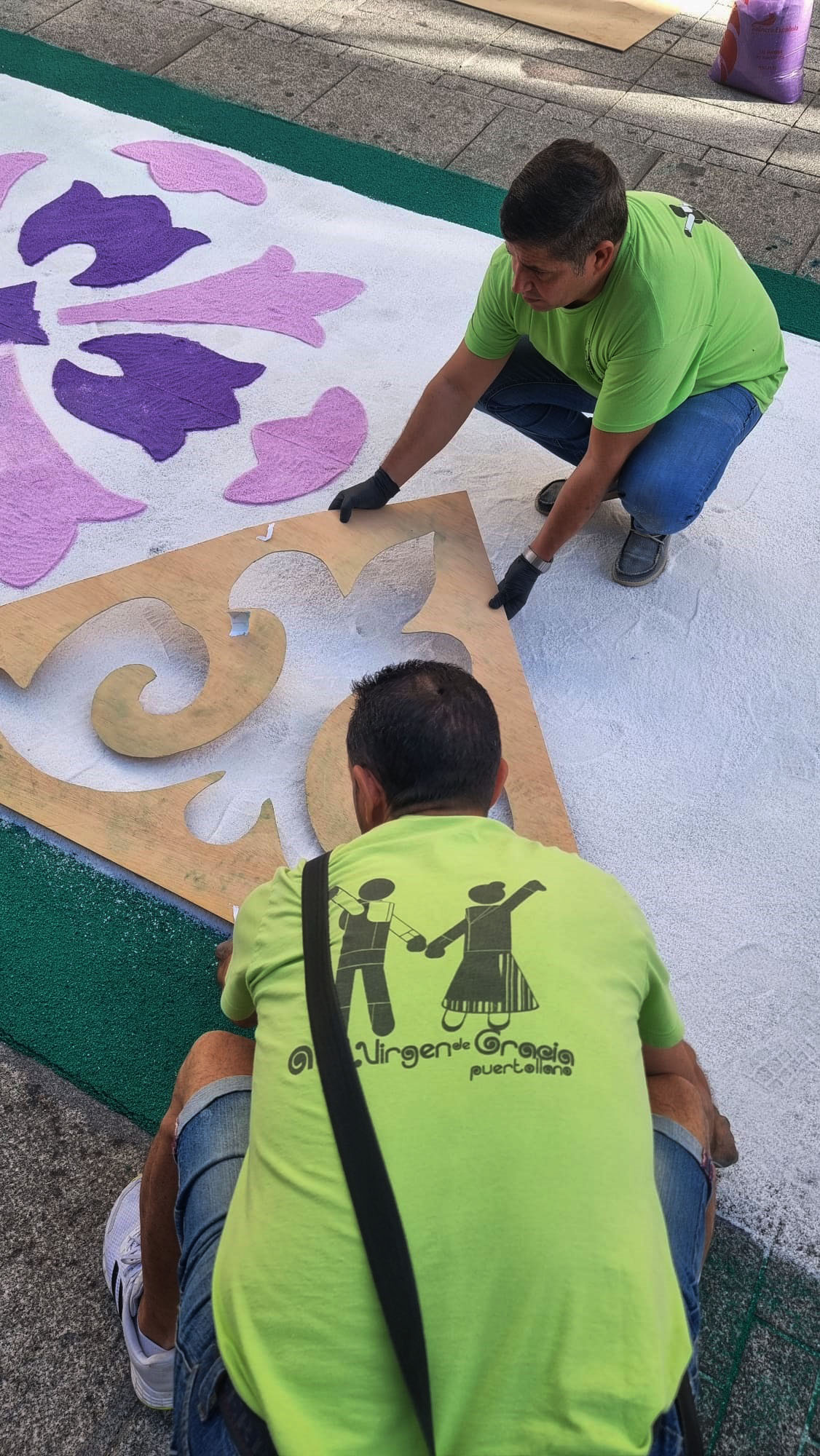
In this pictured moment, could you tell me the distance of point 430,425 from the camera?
9.89 feet

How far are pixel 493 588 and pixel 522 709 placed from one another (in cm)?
41

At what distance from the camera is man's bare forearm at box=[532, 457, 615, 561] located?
2.79 meters

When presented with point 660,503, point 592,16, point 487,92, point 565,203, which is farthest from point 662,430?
point 592,16

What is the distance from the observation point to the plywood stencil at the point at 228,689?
251 centimetres

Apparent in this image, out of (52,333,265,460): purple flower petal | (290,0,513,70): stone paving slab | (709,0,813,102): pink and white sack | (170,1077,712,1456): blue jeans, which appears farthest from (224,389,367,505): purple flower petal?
(709,0,813,102): pink and white sack

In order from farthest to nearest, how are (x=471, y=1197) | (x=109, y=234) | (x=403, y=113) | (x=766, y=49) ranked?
1. (x=766, y=49)
2. (x=403, y=113)
3. (x=109, y=234)
4. (x=471, y=1197)

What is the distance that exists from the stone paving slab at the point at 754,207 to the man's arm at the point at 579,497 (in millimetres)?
1991

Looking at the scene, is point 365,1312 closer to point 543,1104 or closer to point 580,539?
point 543,1104

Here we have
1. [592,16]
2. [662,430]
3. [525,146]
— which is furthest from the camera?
[592,16]

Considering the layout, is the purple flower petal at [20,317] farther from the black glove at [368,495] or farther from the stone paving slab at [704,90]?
the stone paving slab at [704,90]

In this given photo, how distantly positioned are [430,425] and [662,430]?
0.59m

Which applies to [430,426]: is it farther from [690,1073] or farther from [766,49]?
[766,49]

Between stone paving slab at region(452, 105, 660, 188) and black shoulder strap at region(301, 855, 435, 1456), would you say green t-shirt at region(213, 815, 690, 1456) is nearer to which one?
black shoulder strap at region(301, 855, 435, 1456)

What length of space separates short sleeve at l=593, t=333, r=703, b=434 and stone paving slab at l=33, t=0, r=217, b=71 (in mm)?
3425
